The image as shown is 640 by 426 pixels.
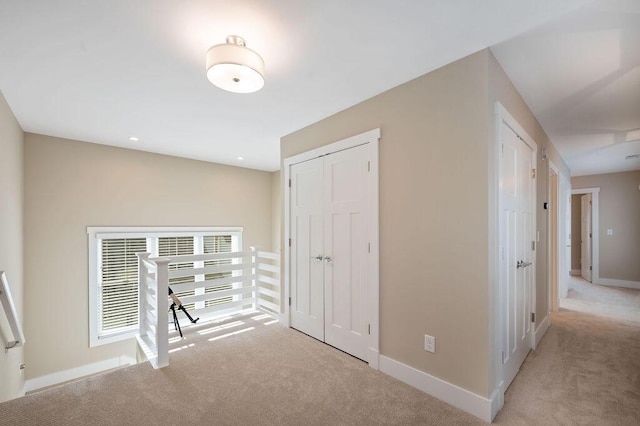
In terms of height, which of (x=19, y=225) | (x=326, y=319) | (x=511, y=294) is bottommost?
(x=326, y=319)

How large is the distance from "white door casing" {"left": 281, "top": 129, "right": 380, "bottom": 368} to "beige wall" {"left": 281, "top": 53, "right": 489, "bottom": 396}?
4.3 inches

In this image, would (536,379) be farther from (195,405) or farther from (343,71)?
(343,71)

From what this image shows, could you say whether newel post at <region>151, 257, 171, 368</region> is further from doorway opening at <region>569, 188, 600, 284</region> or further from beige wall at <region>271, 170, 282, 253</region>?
doorway opening at <region>569, 188, 600, 284</region>

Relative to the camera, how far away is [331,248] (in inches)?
115

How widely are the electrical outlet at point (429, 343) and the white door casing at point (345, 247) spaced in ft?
1.44

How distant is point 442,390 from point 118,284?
4.51 metres

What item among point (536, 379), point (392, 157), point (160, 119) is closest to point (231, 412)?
point (392, 157)

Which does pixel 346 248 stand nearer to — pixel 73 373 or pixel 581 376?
pixel 581 376

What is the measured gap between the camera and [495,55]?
1.93 metres

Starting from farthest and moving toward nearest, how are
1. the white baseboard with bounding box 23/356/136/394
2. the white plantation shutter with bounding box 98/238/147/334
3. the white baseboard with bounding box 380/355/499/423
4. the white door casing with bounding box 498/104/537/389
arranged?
the white plantation shutter with bounding box 98/238/147/334 → the white baseboard with bounding box 23/356/136/394 → the white door casing with bounding box 498/104/537/389 → the white baseboard with bounding box 380/355/499/423

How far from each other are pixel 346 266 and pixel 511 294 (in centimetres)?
137

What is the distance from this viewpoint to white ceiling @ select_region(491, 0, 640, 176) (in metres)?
1.65

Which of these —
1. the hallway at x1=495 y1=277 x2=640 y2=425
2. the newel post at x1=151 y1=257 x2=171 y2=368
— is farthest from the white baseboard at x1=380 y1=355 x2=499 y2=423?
the newel post at x1=151 y1=257 x2=171 y2=368

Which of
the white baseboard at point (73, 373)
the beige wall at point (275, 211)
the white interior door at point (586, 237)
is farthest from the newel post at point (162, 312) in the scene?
the white interior door at point (586, 237)
